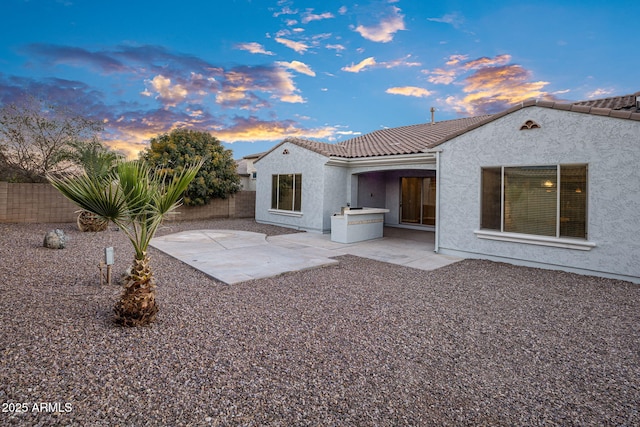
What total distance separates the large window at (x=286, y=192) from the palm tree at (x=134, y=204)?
399 inches

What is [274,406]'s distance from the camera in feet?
8.57

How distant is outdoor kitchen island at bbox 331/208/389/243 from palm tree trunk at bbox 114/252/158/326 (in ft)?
24.7

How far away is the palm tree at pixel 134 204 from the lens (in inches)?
136

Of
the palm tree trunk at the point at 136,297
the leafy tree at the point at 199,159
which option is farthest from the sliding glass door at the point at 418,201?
the palm tree trunk at the point at 136,297

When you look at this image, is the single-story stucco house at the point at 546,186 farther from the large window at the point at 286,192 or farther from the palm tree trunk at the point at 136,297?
the palm tree trunk at the point at 136,297

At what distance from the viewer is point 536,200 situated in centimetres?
764

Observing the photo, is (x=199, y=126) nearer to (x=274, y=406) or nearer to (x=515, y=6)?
(x=515, y=6)

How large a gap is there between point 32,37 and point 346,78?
12.2m

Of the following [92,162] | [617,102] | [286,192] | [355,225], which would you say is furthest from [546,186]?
[92,162]

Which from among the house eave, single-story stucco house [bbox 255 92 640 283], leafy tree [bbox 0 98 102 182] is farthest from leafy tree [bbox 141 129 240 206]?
single-story stucco house [bbox 255 92 640 283]

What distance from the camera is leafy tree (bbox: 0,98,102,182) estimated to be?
14945 millimetres

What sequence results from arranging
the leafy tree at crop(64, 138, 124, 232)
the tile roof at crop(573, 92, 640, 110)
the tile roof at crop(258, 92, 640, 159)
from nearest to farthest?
the tile roof at crop(258, 92, 640, 159) → the leafy tree at crop(64, 138, 124, 232) → the tile roof at crop(573, 92, 640, 110)

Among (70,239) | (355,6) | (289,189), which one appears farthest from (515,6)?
(70,239)

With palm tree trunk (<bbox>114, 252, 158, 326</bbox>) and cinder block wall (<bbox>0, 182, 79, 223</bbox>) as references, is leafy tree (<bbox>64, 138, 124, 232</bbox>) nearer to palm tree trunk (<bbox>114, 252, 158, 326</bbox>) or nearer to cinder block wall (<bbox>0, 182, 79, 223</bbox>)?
palm tree trunk (<bbox>114, 252, 158, 326</bbox>)
